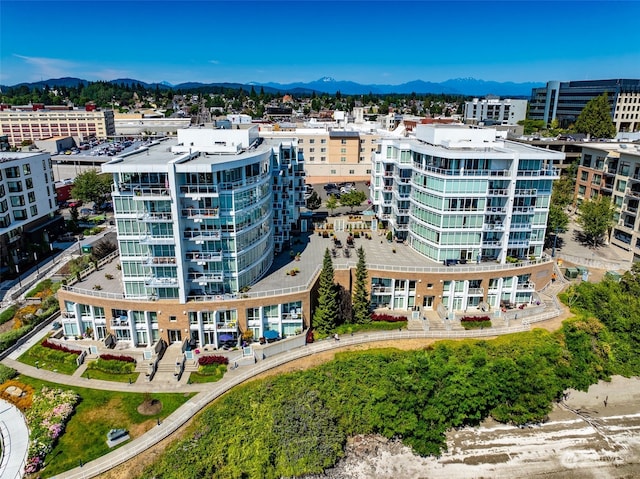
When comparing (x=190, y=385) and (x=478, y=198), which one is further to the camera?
(x=478, y=198)

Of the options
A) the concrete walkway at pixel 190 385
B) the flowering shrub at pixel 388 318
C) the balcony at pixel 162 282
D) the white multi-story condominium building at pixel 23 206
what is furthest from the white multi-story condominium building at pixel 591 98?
the white multi-story condominium building at pixel 23 206

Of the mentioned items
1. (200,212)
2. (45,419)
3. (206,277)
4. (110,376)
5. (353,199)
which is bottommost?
(45,419)

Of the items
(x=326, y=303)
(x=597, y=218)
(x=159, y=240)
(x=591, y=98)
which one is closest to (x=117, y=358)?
(x=159, y=240)

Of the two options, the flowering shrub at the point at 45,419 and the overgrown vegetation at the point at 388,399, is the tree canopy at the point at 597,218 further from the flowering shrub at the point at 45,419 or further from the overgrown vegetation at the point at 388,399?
the flowering shrub at the point at 45,419

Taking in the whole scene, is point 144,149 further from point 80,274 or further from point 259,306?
point 259,306

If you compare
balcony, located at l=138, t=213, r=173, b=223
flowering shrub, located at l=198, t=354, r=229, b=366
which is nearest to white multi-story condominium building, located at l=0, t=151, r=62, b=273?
balcony, located at l=138, t=213, r=173, b=223

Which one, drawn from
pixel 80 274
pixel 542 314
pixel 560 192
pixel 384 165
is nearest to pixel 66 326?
pixel 80 274

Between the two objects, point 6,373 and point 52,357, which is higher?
point 52,357

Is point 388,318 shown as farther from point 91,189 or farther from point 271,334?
point 91,189
